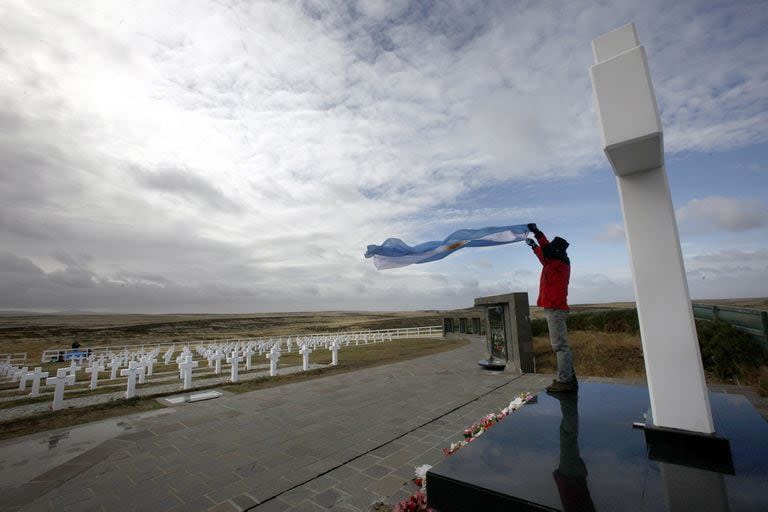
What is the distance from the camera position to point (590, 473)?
2854 mm

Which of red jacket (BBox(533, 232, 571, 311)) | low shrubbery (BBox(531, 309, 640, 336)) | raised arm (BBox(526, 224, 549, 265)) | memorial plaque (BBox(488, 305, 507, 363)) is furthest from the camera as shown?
low shrubbery (BBox(531, 309, 640, 336))

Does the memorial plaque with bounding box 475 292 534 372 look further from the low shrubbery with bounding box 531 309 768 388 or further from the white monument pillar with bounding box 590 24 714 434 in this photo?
the white monument pillar with bounding box 590 24 714 434

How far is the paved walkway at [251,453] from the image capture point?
13.0 ft

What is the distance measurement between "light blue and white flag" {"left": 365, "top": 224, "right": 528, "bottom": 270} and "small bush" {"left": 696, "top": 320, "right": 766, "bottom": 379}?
841 centimetres

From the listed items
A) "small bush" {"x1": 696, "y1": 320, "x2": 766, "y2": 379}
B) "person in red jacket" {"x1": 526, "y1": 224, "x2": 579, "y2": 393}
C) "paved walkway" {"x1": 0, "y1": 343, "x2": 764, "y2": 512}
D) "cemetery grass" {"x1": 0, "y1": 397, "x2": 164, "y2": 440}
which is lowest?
"cemetery grass" {"x1": 0, "y1": 397, "x2": 164, "y2": 440}

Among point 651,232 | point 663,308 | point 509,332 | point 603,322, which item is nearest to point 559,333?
point 663,308

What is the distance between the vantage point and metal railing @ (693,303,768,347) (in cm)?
888

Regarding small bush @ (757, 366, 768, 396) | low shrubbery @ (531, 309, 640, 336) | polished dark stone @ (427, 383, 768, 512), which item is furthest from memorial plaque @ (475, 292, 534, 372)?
polished dark stone @ (427, 383, 768, 512)

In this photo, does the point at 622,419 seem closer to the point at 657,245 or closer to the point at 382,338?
the point at 657,245

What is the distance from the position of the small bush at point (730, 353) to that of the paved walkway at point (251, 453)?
16.8 ft

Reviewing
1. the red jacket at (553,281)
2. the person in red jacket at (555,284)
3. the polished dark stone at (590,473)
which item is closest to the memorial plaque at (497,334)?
the person in red jacket at (555,284)

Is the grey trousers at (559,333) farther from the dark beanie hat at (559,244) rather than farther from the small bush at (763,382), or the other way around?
the small bush at (763,382)

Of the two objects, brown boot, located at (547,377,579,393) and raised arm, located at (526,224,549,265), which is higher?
raised arm, located at (526,224,549,265)

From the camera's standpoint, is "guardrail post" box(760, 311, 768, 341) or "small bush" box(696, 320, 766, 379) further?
"small bush" box(696, 320, 766, 379)
